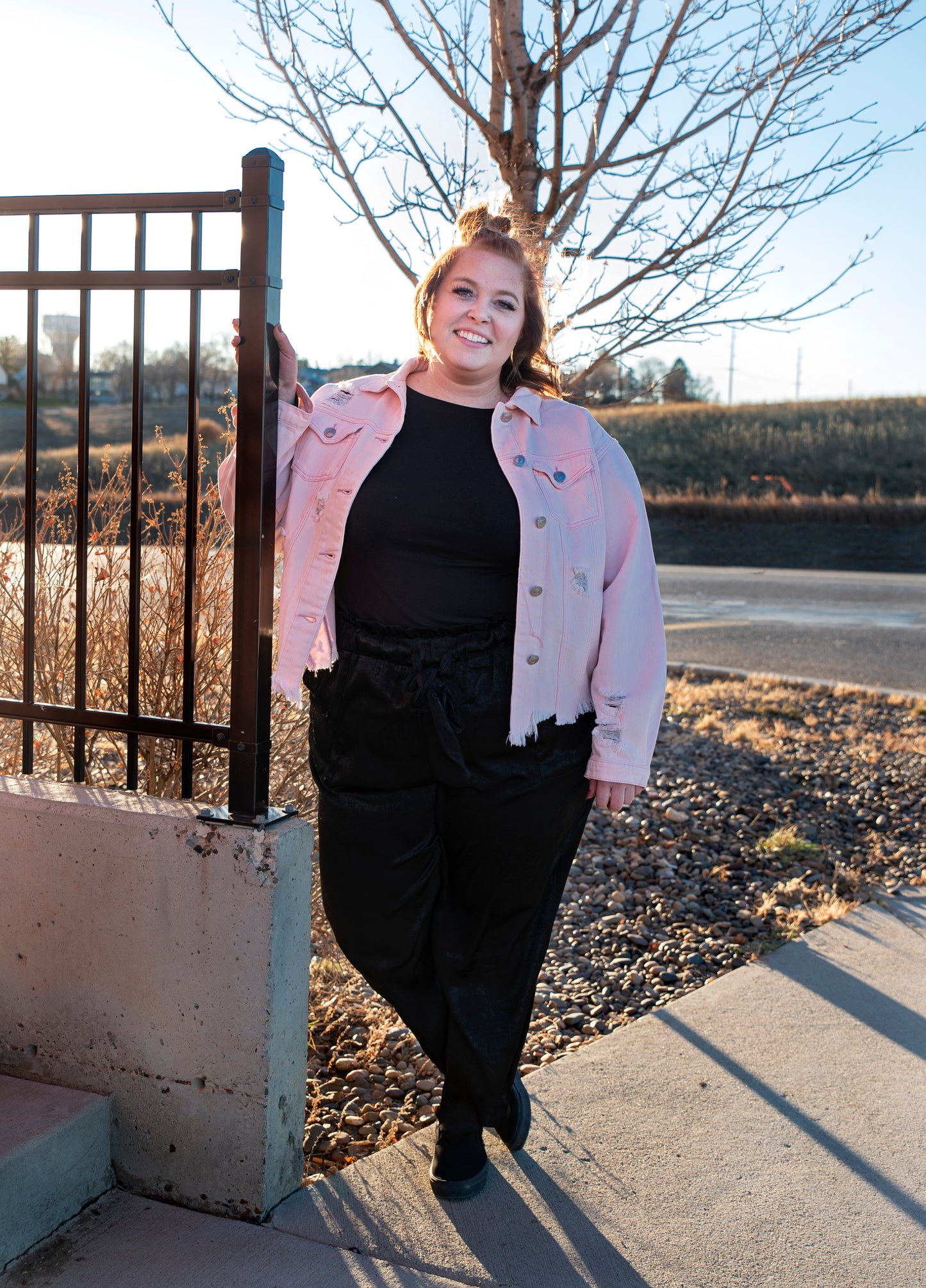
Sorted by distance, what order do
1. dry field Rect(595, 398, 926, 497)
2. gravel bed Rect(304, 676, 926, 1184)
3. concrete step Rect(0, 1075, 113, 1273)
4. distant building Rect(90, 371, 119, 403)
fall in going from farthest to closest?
1. dry field Rect(595, 398, 926, 497)
2. distant building Rect(90, 371, 119, 403)
3. gravel bed Rect(304, 676, 926, 1184)
4. concrete step Rect(0, 1075, 113, 1273)

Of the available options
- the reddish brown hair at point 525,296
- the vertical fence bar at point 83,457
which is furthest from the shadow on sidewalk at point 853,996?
the vertical fence bar at point 83,457

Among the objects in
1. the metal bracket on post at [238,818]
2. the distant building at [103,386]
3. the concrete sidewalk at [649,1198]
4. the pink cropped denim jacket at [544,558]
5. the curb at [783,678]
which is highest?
the distant building at [103,386]

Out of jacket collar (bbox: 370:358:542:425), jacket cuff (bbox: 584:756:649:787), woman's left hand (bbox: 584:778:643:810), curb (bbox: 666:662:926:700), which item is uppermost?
jacket collar (bbox: 370:358:542:425)

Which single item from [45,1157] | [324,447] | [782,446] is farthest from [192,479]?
[782,446]

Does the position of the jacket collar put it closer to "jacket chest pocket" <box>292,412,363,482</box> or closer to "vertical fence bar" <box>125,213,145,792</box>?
"jacket chest pocket" <box>292,412,363,482</box>

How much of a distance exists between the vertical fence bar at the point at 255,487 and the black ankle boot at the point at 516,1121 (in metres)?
0.89

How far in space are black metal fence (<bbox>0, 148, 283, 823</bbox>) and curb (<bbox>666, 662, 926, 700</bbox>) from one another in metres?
6.40

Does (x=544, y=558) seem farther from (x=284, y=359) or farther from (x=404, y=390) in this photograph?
(x=284, y=359)

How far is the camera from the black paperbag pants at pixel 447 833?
2361 mm

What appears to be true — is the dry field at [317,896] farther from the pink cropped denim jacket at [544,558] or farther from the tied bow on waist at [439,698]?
the tied bow on waist at [439,698]

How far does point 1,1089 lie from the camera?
2.43 m

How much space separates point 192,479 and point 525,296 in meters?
0.83

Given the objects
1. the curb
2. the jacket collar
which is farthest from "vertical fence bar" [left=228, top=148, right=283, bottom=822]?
the curb

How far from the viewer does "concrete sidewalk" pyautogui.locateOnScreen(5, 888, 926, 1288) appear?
2.16m
